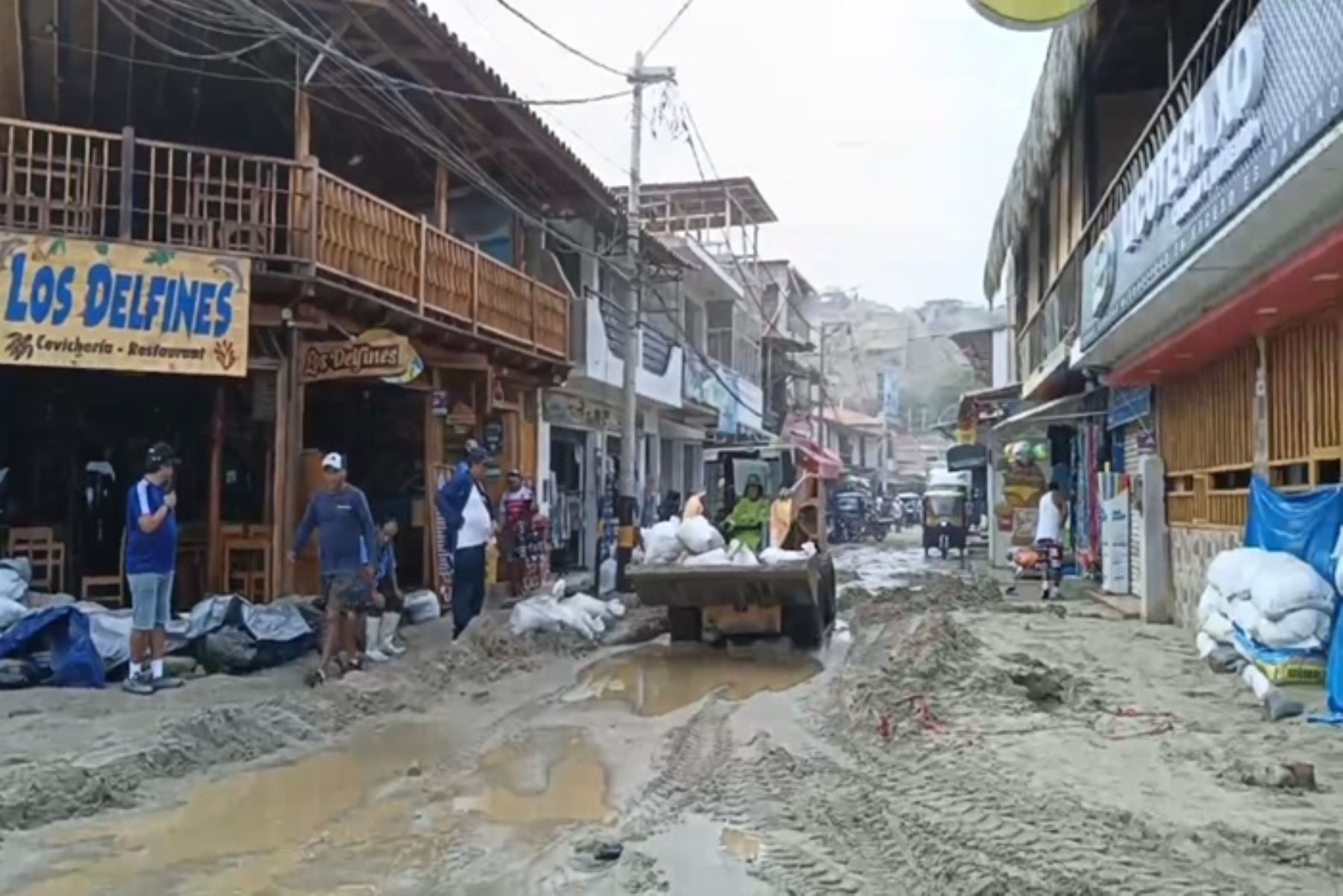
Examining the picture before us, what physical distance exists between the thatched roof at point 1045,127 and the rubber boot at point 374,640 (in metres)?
8.09

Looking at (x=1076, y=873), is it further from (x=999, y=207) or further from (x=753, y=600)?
(x=999, y=207)

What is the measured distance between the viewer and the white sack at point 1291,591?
8047mm

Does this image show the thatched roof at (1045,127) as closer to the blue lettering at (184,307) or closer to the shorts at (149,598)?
the blue lettering at (184,307)

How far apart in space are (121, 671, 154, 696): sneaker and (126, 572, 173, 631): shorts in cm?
35

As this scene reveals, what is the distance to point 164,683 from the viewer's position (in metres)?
9.18

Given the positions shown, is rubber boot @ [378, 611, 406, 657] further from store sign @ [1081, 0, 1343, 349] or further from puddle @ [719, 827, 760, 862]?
store sign @ [1081, 0, 1343, 349]

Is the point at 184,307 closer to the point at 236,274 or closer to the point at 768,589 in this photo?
the point at 236,274

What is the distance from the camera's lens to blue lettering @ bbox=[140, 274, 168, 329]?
11.2 m

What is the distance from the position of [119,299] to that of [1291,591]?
981 centimetres

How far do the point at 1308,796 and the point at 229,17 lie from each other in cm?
1133

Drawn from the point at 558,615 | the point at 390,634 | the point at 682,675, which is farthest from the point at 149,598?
the point at 558,615

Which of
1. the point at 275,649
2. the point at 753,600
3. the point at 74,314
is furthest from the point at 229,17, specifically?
the point at 753,600

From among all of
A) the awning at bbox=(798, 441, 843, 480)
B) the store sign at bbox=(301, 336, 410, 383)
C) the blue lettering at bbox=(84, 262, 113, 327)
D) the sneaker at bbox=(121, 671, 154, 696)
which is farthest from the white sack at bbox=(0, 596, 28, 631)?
the awning at bbox=(798, 441, 843, 480)

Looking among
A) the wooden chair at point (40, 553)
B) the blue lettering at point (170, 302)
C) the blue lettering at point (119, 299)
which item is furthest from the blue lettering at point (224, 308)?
the wooden chair at point (40, 553)
